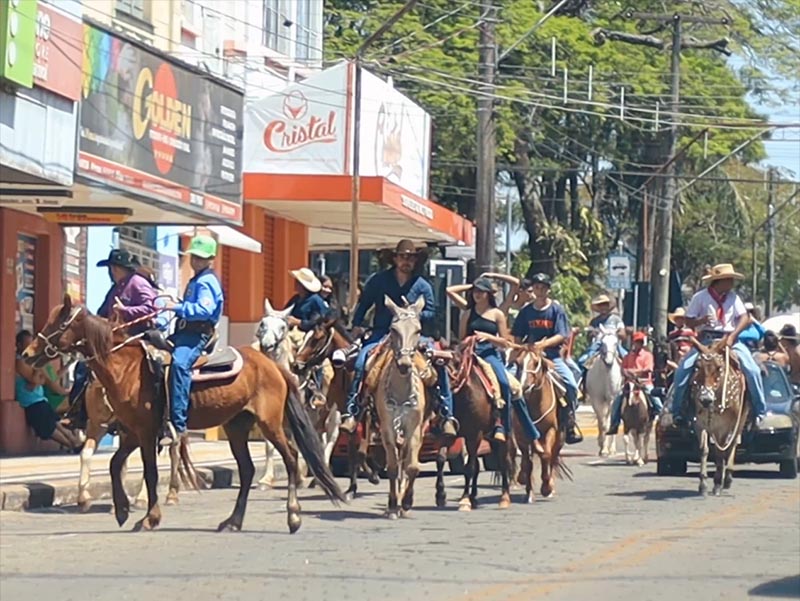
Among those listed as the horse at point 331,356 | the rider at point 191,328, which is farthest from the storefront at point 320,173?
the rider at point 191,328

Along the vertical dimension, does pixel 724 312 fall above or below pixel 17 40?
below

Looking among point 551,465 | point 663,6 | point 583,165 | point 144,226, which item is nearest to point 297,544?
point 551,465

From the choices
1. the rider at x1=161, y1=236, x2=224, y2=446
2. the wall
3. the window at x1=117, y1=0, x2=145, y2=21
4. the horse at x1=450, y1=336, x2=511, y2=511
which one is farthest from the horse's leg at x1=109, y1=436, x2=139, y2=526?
the window at x1=117, y1=0, x2=145, y2=21

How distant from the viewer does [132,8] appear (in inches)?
1107

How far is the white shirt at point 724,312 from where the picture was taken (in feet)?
66.5

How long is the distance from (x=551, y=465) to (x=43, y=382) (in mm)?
8412

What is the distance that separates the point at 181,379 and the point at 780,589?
562 centimetres

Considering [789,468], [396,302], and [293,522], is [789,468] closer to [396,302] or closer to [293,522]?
[396,302]

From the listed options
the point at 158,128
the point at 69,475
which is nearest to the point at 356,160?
the point at 158,128

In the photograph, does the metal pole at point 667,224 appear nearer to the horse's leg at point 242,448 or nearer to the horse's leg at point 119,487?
the horse's leg at point 242,448

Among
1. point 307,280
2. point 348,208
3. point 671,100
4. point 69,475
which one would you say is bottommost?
point 69,475

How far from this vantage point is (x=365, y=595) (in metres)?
11.6

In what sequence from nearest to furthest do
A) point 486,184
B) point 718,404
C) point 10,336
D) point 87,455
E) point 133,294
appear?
point 133,294 → point 87,455 → point 718,404 → point 10,336 → point 486,184

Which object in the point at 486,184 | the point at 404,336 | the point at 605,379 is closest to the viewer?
the point at 404,336
